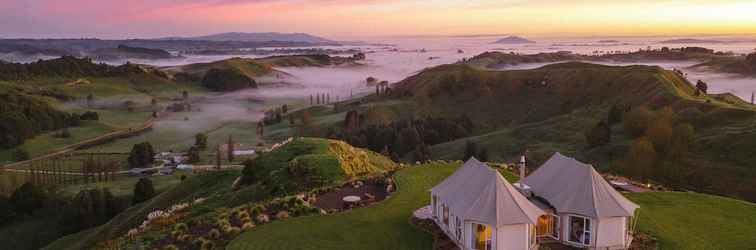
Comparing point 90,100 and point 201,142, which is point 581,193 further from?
point 90,100

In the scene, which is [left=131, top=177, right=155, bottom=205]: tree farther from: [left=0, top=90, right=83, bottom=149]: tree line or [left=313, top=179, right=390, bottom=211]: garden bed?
[left=0, top=90, right=83, bottom=149]: tree line

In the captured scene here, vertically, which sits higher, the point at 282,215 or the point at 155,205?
the point at 282,215

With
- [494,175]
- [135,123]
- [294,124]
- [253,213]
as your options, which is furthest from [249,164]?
[135,123]

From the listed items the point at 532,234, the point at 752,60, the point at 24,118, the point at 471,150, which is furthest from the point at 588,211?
the point at 752,60

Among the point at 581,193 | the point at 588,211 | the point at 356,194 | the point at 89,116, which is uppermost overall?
the point at 581,193

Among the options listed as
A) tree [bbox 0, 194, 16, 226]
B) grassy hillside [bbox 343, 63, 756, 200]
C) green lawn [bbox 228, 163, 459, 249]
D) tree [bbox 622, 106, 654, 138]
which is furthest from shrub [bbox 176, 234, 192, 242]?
tree [bbox 622, 106, 654, 138]

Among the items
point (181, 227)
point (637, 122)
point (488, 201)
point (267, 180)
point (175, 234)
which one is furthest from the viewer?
point (637, 122)

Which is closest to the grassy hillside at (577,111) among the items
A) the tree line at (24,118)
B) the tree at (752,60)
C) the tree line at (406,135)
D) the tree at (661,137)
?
the tree at (661,137)

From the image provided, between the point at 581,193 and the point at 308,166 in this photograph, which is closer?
the point at 581,193

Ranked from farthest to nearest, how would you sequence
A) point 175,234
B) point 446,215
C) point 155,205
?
point 155,205 → point 175,234 → point 446,215
